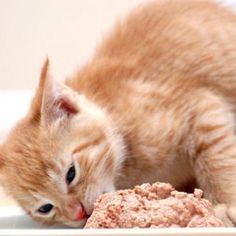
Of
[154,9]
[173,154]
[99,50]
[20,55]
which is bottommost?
[20,55]

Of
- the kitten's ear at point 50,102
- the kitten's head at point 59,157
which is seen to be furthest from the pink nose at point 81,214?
the kitten's ear at point 50,102

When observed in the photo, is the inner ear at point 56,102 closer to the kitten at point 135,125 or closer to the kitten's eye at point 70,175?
the kitten at point 135,125

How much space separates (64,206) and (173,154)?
254 mm

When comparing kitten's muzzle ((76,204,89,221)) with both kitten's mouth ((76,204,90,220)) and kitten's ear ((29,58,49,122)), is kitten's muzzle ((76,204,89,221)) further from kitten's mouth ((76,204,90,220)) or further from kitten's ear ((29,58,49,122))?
kitten's ear ((29,58,49,122))

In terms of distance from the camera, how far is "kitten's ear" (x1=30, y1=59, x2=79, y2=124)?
3.86ft

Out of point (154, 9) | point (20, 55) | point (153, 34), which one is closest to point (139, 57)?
point (153, 34)

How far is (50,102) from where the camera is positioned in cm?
121

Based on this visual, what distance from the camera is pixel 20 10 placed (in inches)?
84.5

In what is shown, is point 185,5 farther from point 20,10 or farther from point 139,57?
point 20,10

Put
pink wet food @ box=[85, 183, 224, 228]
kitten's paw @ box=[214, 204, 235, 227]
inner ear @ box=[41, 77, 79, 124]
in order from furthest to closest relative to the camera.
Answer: inner ear @ box=[41, 77, 79, 124] → kitten's paw @ box=[214, 204, 235, 227] → pink wet food @ box=[85, 183, 224, 228]

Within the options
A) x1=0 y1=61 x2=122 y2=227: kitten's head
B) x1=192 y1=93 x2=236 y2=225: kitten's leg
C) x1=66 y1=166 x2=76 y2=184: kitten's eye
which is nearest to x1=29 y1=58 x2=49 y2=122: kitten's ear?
x1=0 y1=61 x2=122 y2=227: kitten's head

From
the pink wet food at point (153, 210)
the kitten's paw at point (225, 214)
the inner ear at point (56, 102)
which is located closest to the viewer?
the pink wet food at point (153, 210)

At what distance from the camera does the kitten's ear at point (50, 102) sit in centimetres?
118

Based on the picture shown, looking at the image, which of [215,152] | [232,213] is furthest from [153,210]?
[215,152]
